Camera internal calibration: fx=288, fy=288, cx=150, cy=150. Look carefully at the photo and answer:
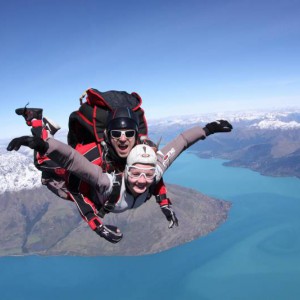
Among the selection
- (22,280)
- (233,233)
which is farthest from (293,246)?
(22,280)

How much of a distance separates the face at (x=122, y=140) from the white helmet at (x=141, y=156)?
131mm

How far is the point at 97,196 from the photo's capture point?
3568 millimetres

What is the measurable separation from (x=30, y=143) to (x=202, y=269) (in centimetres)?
9424

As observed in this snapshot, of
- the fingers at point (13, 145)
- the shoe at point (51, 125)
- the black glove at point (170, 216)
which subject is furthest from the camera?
the black glove at point (170, 216)

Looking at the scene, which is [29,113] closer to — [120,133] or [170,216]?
[120,133]

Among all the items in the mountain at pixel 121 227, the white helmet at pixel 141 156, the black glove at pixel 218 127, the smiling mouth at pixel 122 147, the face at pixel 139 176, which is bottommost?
the mountain at pixel 121 227

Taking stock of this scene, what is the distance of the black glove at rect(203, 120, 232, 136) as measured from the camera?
4.22 meters

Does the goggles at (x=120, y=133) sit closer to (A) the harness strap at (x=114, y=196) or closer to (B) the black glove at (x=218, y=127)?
(A) the harness strap at (x=114, y=196)

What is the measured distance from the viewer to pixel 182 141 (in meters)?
4.07

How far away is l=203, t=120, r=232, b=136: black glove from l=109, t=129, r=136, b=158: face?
1507 millimetres

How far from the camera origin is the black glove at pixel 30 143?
8.33 feet

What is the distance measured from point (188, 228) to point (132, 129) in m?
145

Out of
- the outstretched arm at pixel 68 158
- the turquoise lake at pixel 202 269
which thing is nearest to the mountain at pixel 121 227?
the turquoise lake at pixel 202 269

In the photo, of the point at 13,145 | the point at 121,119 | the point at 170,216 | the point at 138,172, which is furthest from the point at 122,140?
the point at 170,216
